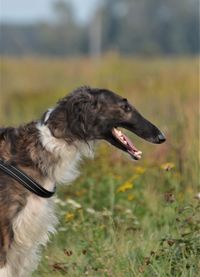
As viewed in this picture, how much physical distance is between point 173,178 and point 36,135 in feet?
9.83

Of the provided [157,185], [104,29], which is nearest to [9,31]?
[104,29]

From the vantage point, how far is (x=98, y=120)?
19.3 feet

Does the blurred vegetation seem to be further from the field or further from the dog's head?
the dog's head

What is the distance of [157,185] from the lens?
29.0ft

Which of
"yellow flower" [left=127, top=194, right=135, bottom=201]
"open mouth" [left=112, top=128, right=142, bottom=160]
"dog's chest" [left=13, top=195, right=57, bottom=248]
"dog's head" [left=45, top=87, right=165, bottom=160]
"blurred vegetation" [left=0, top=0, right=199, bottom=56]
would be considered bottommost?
"blurred vegetation" [left=0, top=0, right=199, bottom=56]

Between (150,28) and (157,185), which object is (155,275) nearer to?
(157,185)

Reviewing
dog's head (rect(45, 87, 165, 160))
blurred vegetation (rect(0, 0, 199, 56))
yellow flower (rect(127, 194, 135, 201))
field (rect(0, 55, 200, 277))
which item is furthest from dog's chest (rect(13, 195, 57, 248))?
blurred vegetation (rect(0, 0, 199, 56))

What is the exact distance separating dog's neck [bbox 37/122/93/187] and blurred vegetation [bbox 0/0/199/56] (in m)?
58.9

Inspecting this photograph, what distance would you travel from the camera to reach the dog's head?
230 inches

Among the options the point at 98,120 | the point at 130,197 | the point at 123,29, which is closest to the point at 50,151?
the point at 98,120

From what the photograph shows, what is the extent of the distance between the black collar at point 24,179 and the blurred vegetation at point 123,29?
194 ft

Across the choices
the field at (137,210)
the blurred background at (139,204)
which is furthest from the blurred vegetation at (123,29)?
the field at (137,210)

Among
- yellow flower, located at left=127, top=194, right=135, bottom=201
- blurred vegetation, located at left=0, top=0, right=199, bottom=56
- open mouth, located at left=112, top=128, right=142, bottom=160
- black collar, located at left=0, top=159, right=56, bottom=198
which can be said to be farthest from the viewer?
blurred vegetation, located at left=0, top=0, right=199, bottom=56

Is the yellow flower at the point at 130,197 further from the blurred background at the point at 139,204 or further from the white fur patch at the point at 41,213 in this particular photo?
the white fur patch at the point at 41,213
